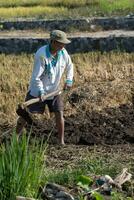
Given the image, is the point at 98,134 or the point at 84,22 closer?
the point at 98,134

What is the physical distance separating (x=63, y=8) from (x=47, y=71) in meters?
19.2

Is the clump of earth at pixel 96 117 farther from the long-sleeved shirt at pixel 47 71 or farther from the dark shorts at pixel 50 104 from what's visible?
the long-sleeved shirt at pixel 47 71

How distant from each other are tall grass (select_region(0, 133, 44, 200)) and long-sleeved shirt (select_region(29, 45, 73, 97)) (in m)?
2.40

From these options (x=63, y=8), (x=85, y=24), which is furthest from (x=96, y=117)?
(x=63, y=8)

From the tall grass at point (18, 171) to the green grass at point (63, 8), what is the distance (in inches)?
718

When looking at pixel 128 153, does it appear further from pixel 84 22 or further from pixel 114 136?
pixel 84 22

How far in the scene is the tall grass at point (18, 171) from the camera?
5125mm

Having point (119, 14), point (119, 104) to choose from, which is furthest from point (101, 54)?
point (119, 14)

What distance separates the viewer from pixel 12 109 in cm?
1008

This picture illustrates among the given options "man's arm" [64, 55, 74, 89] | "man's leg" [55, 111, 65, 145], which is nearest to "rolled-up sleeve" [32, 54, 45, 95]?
"man's arm" [64, 55, 74, 89]

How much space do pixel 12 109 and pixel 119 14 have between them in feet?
47.1

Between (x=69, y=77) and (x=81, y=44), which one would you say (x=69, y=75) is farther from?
(x=81, y=44)

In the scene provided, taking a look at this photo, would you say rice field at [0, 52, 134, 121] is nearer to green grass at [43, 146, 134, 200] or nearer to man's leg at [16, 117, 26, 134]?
man's leg at [16, 117, 26, 134]

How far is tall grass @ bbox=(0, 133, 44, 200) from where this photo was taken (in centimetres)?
512
